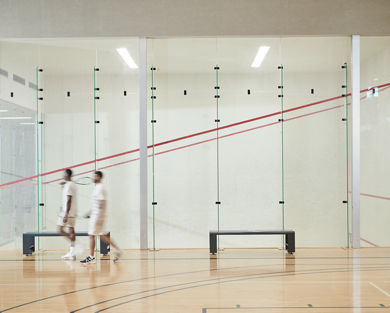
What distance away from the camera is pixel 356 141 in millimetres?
7473

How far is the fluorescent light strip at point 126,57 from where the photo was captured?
7594 mm

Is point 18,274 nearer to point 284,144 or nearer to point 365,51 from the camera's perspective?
point 284,144

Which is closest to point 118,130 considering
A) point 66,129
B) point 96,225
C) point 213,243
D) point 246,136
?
point 66,129

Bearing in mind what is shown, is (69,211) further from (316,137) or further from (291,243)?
(316,137)

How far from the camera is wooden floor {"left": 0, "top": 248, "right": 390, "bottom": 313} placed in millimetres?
4332

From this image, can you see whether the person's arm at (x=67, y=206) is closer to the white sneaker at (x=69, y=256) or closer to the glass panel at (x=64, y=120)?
the white sneaker at (x=69, y=256)

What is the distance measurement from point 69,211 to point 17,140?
182cm

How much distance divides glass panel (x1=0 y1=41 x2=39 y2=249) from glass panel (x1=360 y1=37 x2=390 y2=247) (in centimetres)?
541

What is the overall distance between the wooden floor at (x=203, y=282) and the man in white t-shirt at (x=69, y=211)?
0.90 ft

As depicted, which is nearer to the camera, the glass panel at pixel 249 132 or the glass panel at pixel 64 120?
the glass panel at pixel 249 132

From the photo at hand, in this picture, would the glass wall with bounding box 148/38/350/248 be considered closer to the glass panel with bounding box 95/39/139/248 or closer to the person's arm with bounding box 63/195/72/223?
the glass panel with bounding box 95/39/139/248

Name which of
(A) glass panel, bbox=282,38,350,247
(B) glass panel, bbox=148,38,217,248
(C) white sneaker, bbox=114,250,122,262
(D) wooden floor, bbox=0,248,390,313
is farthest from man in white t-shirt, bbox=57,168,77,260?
(A) glass panel, bbox=282,38,350,247

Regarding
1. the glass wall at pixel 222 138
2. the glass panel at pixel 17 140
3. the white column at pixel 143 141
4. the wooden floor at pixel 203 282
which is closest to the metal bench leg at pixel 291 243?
the wooden floor at pixel 203 282

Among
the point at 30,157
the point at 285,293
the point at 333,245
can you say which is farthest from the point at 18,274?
the point at 333,245
